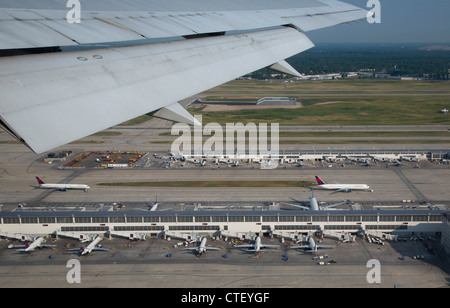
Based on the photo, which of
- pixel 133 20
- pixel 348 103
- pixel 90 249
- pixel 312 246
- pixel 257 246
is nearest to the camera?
pixel 133 20

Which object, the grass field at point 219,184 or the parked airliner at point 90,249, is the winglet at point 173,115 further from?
the grass field at point 219,184

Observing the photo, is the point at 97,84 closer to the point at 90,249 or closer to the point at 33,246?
the point at 90,249

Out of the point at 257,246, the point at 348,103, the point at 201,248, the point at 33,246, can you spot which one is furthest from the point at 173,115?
the point at 348,103

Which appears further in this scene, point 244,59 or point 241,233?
point 241,233

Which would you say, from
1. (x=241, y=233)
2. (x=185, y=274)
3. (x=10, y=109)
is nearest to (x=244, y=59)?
(x=10, y=109)

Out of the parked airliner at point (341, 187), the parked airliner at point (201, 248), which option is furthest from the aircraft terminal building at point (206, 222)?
the parked airliner at point (341, 187)
